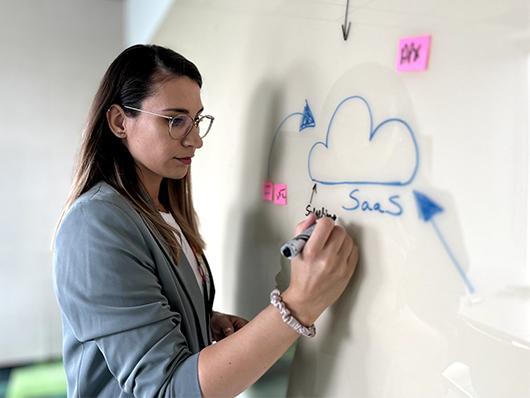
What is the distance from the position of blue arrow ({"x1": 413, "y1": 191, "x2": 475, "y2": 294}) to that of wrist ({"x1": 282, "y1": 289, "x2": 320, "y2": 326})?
0.68 feet

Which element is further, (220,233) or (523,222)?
(220,233)

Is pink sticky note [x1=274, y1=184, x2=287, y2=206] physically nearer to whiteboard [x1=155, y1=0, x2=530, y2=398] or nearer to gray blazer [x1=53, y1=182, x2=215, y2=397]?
whiteboard [x1=155, y1=0, x2=530, y2=398]

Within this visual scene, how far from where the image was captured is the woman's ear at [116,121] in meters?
0.84

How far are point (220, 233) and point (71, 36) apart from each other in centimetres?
181

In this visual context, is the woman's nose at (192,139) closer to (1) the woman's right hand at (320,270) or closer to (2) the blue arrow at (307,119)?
(2) the blue arrow at (307,119)

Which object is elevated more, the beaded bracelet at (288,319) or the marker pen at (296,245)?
the marker pen at (296,245)

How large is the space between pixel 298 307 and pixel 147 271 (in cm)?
23

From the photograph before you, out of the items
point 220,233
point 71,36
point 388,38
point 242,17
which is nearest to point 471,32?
point 388,38

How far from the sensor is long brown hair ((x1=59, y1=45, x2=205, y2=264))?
81 centimetres

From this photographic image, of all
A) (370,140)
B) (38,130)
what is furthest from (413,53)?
(38,130)

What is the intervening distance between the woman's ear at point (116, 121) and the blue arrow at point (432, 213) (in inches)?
20.8

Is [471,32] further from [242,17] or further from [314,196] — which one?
[242,17]

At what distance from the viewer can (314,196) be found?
76cm

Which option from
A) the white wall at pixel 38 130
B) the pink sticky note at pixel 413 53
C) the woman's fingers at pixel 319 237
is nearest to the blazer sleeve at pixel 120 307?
the woman's fingers at pixel 319 237
